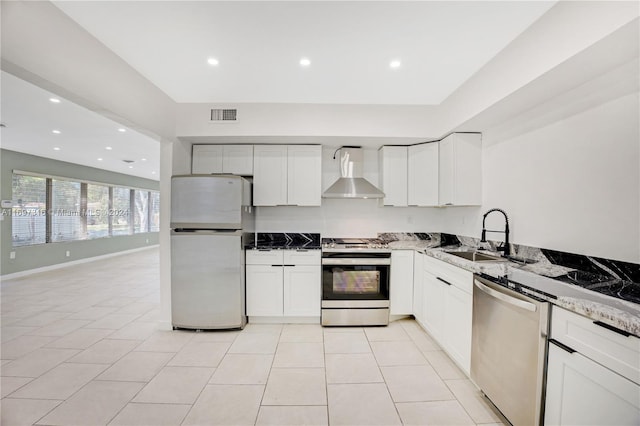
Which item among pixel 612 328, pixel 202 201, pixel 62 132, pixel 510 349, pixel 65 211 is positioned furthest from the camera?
pixel 65 211

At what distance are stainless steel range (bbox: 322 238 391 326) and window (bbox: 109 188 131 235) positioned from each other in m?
7.70

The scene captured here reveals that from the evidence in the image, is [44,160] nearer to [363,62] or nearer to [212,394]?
[212,394]

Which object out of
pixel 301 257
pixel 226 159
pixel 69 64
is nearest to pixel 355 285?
pixel 301 257

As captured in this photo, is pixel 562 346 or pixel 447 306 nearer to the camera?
pixel 562 346

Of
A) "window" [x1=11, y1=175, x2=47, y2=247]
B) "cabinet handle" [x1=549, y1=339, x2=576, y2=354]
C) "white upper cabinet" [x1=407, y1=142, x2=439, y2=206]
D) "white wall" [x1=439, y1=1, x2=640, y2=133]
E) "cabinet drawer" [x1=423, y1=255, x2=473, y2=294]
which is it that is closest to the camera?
"cabinet handle" [x1=549, y1=339, x2=576, y2=354]

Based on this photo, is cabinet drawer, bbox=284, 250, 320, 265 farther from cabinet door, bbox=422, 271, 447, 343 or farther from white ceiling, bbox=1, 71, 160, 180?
white ceiling, bbox=1, 71, 160, 180

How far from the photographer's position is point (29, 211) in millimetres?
5238

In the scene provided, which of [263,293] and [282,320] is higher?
[263,293]

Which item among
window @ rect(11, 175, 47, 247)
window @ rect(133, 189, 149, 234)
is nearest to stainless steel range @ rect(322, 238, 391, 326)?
window @ rect(11, 175, 47, 247)

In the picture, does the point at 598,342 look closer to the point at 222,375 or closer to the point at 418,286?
the point at 418,286

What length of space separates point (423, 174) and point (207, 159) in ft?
9.34

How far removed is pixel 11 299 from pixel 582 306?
6456mm

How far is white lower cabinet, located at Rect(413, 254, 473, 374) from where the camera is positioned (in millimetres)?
2039

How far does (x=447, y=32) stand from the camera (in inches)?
71.6
